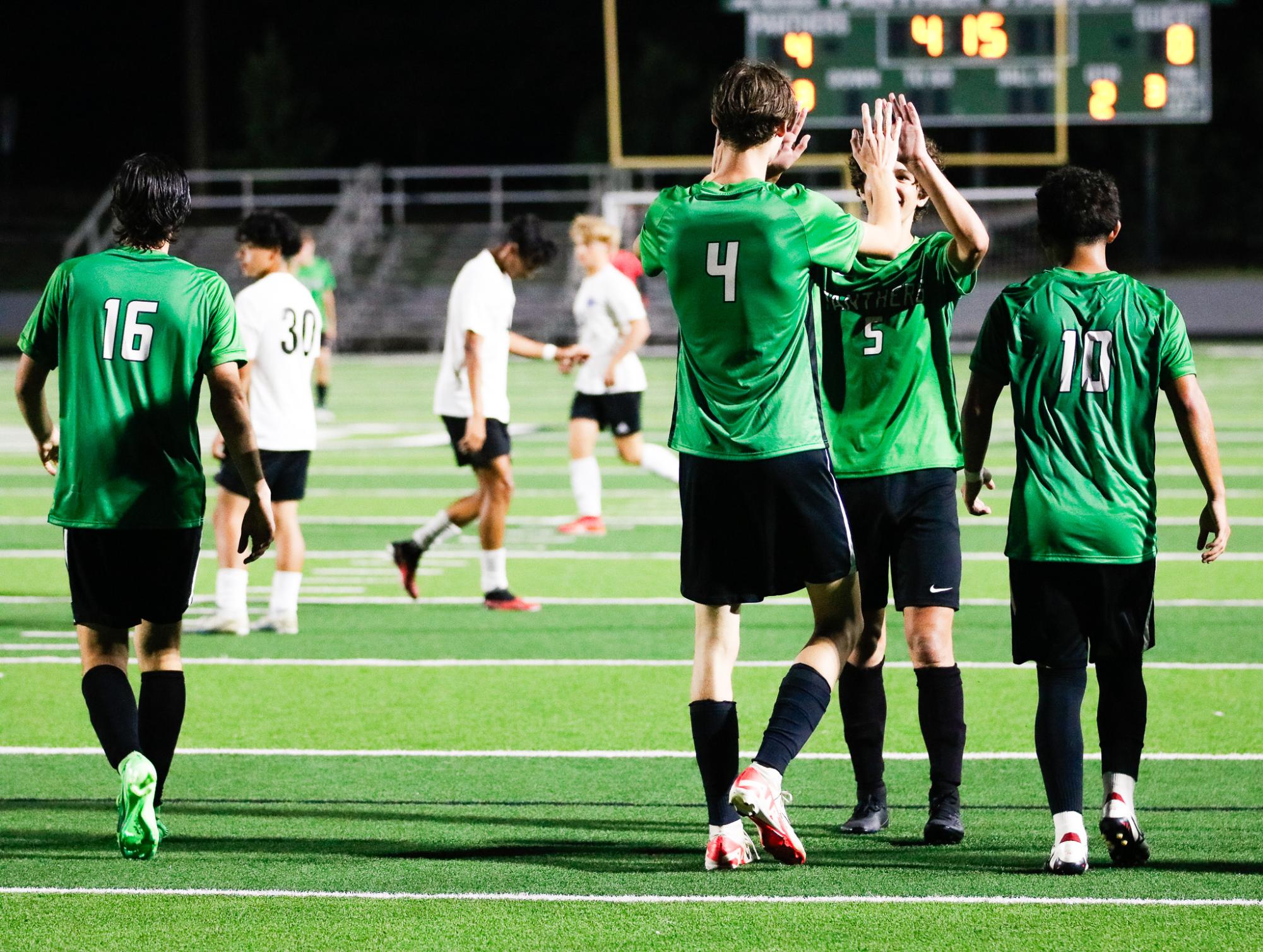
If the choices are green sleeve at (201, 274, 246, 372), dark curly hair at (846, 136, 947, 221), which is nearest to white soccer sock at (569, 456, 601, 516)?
dark curly hair at (846, 136, 947, 221)

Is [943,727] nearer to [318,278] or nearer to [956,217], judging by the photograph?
[956,217]

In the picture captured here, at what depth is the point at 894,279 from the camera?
16.3 feet

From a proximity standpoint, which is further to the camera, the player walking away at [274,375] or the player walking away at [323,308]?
the player walking away at [323,308]

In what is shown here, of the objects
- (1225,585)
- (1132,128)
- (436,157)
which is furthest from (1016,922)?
(436,157)

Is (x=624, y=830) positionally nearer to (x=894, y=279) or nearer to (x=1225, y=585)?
(x=894, y=279)

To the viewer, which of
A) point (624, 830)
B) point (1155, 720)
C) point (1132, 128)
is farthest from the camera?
point (1132, 128)

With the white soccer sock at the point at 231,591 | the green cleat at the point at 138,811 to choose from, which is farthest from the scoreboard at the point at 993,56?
the green cleat at the point at 138,811

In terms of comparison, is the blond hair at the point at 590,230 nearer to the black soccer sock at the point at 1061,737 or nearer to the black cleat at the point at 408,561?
the black cleat at the point at 408,561

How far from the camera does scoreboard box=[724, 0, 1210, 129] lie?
76.9 ft

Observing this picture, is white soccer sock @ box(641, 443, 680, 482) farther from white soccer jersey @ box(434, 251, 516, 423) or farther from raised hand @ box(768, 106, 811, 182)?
raised hand @ box(768, 106, 811, 182)

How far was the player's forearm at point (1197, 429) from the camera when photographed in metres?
4.79

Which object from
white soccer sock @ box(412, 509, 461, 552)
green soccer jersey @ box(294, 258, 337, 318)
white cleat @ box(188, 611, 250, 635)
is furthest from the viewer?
green soccer jersey @ box(294, 258, 337, 318)

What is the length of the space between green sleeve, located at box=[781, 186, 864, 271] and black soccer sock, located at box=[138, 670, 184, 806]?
2.16 metres

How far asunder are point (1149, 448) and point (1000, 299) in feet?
1.78
